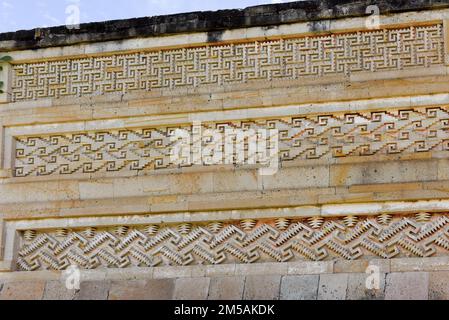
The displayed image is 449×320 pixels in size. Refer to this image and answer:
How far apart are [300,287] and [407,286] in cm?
64

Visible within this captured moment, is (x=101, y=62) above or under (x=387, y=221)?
above

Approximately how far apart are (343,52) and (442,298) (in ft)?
5.66

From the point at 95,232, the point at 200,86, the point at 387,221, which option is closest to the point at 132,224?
the point at 95,232

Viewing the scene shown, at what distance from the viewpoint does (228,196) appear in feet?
23.6

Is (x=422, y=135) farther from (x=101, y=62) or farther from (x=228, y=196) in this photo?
(x=101, y=62)

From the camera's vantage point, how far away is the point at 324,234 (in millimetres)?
7031

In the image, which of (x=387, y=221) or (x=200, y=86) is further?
(x=200, y=86)

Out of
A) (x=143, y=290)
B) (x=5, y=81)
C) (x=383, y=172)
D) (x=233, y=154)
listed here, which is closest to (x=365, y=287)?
(x=383, y=172)

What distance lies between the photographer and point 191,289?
7059mm

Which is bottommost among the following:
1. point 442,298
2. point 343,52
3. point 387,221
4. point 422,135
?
point 442,298

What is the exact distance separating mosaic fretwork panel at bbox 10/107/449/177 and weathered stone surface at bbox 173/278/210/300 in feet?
2.53

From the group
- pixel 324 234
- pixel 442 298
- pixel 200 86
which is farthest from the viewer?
pixel 200 86

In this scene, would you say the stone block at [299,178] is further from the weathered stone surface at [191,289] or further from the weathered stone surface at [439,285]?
the weathered stone surface at [439,285]

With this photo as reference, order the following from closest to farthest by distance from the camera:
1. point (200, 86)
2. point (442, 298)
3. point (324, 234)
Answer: point (442, 298), point (324, 234), point (200, 86)
